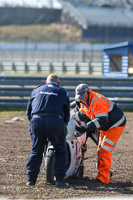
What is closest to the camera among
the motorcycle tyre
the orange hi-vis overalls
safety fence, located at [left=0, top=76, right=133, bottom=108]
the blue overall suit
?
the blue overall suit

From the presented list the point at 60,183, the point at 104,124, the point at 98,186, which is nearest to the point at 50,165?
the point at 60,183

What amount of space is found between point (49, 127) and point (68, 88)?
839 cm

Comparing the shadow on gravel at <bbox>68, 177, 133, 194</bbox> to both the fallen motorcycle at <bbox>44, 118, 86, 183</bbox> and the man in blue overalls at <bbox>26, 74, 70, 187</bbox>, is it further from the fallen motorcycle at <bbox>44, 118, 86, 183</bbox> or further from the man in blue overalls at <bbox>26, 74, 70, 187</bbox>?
the man in blue overalls at <bbox>26, 74, 70, 187</bbox>

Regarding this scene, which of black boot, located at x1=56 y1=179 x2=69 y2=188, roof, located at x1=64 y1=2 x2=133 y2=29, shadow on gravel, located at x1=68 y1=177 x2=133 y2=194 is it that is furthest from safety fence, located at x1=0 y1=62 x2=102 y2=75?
black boot, located at x1=56 y1=179 x2=69 y2=188

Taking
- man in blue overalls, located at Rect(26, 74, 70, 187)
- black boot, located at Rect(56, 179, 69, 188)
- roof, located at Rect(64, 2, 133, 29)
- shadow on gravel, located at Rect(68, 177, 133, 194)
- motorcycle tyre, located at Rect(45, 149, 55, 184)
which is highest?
roof, located at Rect(64, 2, 133, 29)

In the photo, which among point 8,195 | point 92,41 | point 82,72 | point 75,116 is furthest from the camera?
point 92,41

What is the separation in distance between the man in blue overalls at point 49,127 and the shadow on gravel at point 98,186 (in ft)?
1.21

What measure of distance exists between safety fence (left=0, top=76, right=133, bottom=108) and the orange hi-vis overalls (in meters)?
7.34

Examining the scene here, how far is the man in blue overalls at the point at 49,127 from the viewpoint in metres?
5.36

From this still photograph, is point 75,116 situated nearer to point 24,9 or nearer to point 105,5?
point 24,9

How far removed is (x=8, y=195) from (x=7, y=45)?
3881 centimetres

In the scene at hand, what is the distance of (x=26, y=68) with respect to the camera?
3488cm

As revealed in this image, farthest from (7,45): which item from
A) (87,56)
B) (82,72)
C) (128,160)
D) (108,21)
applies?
(128,160)

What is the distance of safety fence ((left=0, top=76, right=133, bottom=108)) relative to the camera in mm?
13648
